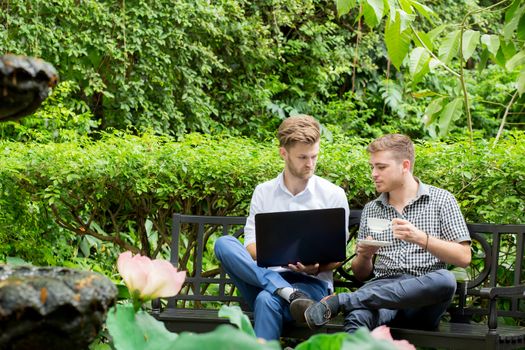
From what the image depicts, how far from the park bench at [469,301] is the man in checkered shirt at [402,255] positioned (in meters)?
0.12

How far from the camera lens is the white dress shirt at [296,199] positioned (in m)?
4.86

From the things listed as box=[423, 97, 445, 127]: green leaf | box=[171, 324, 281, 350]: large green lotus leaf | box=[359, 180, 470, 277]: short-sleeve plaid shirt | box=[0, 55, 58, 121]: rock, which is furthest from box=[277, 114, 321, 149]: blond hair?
box=[171, 324, 281, 350]: large green lotus leaf

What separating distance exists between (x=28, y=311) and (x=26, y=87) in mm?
390

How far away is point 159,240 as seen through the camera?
5.75 metres

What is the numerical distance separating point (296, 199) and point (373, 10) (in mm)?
1042

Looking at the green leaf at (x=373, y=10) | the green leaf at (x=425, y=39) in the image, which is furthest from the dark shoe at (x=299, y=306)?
the green leaf at (x=425, y=39)

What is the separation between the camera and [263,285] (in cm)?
461

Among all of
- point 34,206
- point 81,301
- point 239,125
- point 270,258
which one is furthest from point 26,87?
point 239,125

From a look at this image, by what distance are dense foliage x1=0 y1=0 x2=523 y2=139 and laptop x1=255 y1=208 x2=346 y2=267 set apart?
2.89 meters

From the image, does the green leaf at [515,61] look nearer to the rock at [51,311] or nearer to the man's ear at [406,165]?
the man's ear at [406,165]

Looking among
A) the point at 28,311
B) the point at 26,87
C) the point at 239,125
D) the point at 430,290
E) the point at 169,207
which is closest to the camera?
the point at 28,311

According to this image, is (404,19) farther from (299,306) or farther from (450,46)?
(299,306)

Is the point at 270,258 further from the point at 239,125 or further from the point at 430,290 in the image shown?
A: the point at 239,125

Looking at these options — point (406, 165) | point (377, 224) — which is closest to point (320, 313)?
point (377, 224)
